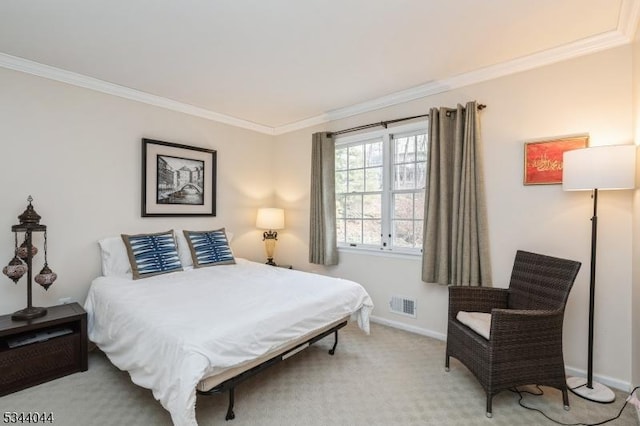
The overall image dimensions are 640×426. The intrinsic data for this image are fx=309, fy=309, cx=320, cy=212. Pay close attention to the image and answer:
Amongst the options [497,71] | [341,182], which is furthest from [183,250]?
[497,71]

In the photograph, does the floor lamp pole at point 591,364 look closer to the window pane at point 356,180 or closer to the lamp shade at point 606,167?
the lamp shade at point 606,167

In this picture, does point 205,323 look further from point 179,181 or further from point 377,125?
point 377,125

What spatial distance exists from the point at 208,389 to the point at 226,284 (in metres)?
1.12

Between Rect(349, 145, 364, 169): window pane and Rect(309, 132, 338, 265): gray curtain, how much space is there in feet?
0.76

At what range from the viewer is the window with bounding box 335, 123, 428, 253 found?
3.38 metres

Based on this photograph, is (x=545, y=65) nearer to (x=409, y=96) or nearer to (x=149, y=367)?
(x=409, y=96)

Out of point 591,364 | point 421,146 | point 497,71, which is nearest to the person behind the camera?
point 591,364

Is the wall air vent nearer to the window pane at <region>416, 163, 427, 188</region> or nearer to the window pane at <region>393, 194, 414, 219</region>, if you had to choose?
the window pane at <region>393, 194, 414, 219</region>

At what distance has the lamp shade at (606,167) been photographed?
6.51ft

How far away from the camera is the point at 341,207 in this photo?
13.4ft

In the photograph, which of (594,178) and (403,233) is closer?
(594,178)

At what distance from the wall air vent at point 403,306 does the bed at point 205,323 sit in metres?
0.81

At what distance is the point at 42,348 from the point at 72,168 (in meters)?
1.57

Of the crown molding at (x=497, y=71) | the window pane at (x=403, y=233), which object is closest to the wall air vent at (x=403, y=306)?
the window pane at (x=403, y=233)
